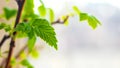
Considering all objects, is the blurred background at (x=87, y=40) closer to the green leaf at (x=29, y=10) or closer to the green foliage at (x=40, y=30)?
the green leaf at (x=29, y=10)

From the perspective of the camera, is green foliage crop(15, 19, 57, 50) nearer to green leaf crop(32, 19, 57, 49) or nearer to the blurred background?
green leaf crop(32, 19, 57, 49)

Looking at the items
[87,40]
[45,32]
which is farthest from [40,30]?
[87,40]

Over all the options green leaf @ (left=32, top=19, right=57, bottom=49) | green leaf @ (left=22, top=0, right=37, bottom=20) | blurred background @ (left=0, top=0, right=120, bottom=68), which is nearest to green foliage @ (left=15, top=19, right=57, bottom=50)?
green leaf @ (left=32, top=19, right=57, bottom=49)

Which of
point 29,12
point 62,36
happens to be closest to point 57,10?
point 62,36

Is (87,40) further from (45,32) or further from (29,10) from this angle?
(45,32)

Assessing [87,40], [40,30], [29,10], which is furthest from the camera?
[87,40]

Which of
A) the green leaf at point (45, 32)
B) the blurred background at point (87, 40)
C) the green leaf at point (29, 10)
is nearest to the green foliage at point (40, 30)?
the green leaf at point (45, 32)
